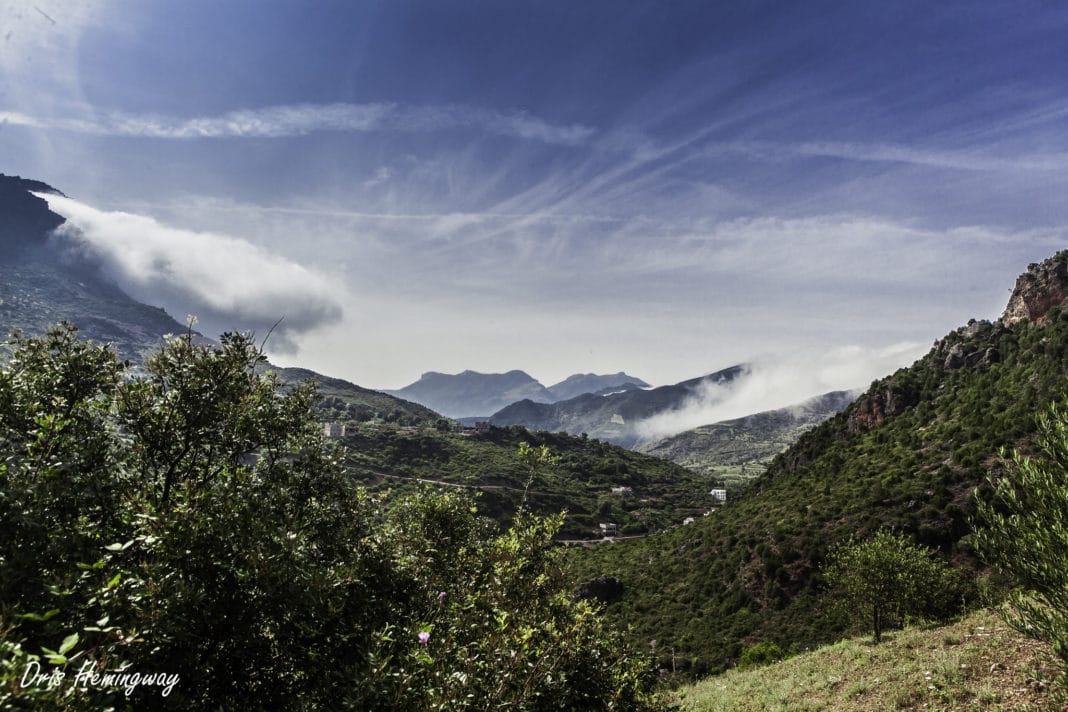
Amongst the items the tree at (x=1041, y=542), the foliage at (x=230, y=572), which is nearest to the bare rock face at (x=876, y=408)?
the tree at (x=1041, y=542)

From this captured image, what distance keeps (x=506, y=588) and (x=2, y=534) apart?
809cm

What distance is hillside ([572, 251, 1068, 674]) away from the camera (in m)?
59.6

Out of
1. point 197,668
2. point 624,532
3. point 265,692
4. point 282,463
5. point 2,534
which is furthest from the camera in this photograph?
point 624,532

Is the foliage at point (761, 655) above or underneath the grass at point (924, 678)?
underneath

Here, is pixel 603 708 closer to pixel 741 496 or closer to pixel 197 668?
pixel 197 668

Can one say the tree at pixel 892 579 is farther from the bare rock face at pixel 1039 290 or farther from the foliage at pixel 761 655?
the bare rock face at pixel 1039 290

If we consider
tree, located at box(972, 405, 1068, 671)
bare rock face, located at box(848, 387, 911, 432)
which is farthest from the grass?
bare rock face, located at box(848, 387, 911, 432)

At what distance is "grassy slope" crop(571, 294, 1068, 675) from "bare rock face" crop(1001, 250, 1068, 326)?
5065 mm

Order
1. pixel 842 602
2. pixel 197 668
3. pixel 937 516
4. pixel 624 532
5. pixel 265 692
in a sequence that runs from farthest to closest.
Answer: pixel 624 532, pixel 937 516, pixel 842 602, pixel 265 692, pixel 197 668

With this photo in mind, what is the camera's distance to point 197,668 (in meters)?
6.01

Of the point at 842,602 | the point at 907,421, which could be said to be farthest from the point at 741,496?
the point at 842,602

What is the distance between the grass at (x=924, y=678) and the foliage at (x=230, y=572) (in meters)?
7.84

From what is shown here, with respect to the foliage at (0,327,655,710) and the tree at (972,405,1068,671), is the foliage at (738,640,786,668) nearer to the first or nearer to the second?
the tree at (972,405,1068,671)

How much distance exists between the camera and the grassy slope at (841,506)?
59.4 meters
